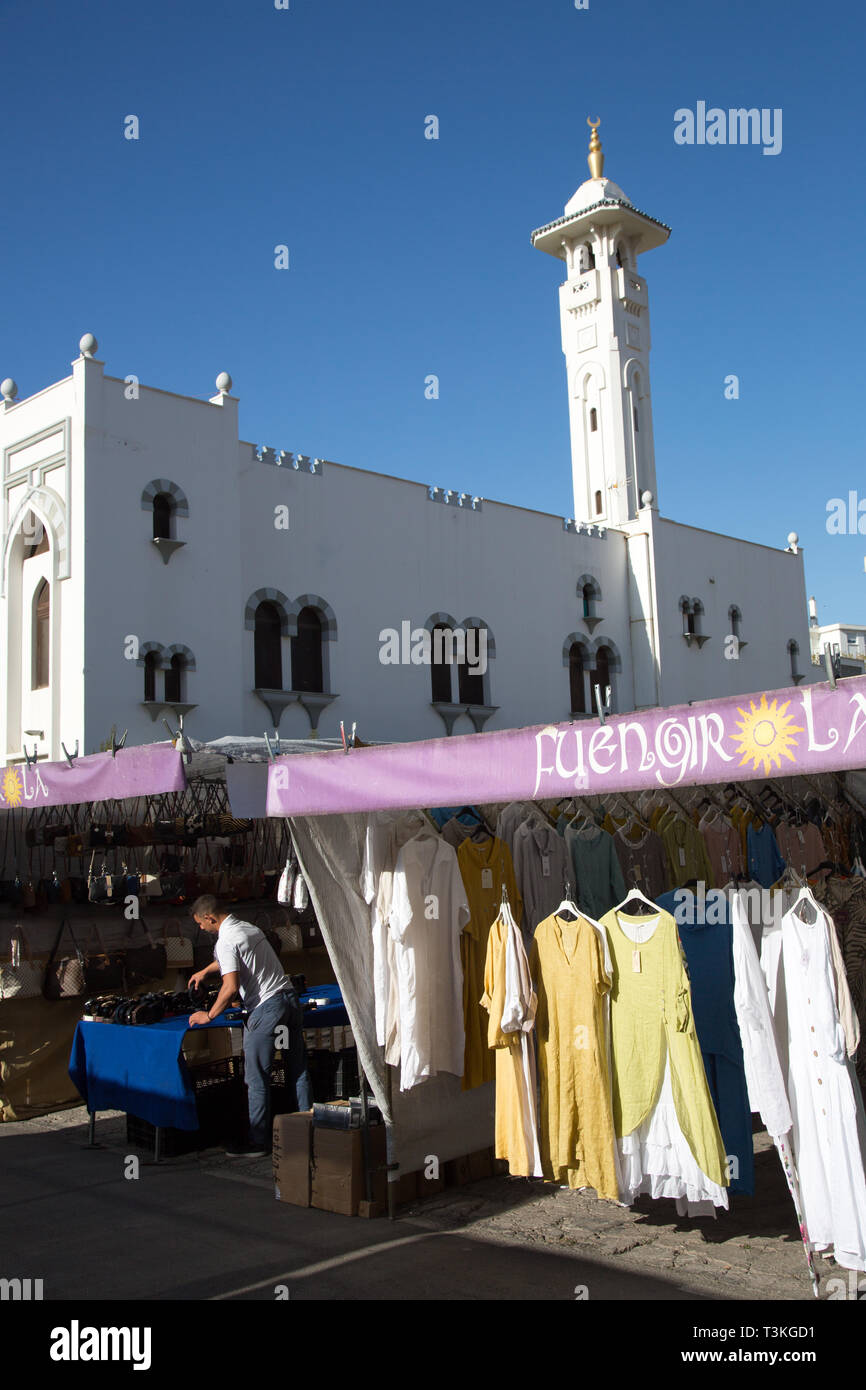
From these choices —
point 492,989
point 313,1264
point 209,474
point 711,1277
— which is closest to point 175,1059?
point 313,1264

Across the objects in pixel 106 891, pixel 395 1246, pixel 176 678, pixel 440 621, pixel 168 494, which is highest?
pixel 168 494

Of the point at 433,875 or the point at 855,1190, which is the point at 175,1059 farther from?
the point at 855,1190

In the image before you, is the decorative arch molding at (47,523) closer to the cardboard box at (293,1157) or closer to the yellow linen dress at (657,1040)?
the cardboard box at (293,1157)

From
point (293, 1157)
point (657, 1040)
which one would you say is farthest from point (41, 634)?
point (657, 1040)

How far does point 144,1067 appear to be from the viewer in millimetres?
6898

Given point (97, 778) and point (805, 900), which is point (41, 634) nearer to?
point (97, 778)

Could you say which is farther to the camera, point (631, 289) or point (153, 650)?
point (631, 289)

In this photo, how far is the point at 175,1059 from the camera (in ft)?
21.8

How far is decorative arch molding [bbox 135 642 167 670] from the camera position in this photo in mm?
15922

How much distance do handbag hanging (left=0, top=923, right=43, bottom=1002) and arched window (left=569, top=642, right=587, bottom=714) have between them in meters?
15.8

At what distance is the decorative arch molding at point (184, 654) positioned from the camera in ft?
53.1

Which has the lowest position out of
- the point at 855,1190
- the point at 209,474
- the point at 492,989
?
the point at 855,1190

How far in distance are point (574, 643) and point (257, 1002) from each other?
17.3 meters
